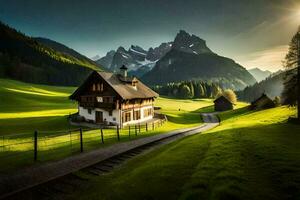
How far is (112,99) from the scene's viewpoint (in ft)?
162

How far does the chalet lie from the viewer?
48.9 m

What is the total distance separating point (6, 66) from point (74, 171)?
589 feet

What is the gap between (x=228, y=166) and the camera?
14.1 metres

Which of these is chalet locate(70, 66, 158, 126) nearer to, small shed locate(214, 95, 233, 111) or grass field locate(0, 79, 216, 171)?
grass field locate(0, 79, 216, 171)

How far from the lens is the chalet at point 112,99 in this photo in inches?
1926

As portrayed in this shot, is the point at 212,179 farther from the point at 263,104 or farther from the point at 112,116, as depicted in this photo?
the point at 263,104

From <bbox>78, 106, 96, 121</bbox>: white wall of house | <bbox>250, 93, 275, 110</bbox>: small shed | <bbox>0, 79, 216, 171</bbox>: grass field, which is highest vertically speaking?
<bbox>250, 93, 275, 110</bbox>: small shed

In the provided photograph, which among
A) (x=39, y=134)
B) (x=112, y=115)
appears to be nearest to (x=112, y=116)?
(x=112, y=115)

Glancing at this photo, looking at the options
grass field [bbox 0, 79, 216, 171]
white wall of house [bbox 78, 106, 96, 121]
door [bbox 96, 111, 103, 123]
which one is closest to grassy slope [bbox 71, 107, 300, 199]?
grass field [bbox 0, 79, 216, 171]

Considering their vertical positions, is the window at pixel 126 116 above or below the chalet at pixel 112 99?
below

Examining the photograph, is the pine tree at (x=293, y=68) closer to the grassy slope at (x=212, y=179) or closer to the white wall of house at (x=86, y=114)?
the grassy slope at (x=212, y=179)

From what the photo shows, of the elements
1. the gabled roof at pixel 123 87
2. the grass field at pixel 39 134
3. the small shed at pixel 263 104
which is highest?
the gabled roof at pixel 123 87

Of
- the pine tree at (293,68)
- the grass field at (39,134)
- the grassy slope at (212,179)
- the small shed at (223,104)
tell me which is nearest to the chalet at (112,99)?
the grass field at (39,134)

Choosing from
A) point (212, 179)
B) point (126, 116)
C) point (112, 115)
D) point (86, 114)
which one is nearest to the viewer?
point (212, 179)
